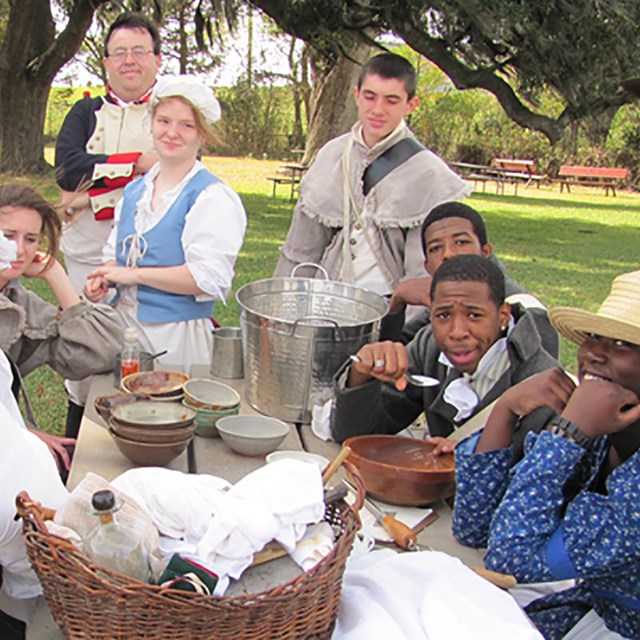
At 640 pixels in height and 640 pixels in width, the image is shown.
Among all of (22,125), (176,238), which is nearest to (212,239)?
(176,238)

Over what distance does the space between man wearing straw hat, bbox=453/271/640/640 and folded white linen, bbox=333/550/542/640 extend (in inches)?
10.8

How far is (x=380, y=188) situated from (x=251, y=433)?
5.15 feet

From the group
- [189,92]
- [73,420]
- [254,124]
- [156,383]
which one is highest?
[254,124]

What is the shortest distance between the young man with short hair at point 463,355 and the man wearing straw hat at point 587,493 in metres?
0.44

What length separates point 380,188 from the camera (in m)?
3.60

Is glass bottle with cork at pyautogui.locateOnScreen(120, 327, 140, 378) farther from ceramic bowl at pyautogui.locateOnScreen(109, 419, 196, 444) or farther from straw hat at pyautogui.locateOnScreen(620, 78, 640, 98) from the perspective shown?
straw hat at pyautogui.locateOnScreen(620, 78, 640, 98)

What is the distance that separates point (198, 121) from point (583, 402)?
1.92 metres

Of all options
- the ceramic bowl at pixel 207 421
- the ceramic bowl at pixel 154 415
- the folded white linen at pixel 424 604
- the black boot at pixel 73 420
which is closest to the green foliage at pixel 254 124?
the black boot at pixel 73 420

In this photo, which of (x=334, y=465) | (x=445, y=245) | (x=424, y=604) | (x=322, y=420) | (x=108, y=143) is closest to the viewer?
(x=424, y=604)

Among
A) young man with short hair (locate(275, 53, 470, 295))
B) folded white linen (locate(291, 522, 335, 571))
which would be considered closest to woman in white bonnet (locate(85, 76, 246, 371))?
young man with short hair (locate(275, 53, 470, 295))

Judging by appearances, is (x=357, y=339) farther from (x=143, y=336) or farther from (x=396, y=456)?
(x=143, y=336)

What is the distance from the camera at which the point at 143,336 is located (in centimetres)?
328

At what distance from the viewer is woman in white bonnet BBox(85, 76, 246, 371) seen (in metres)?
3.10

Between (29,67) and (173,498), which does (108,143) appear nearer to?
(173,498)
